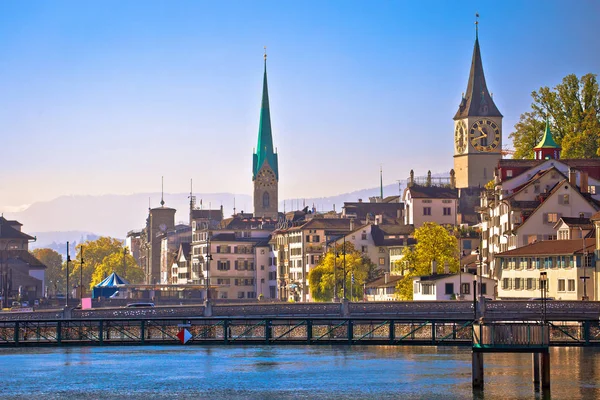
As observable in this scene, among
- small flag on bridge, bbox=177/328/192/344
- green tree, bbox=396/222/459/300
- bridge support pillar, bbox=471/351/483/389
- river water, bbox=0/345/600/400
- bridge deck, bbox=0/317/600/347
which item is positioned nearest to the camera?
bridge support pillar, bbox=471/351/483/389

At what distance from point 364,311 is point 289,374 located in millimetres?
23758

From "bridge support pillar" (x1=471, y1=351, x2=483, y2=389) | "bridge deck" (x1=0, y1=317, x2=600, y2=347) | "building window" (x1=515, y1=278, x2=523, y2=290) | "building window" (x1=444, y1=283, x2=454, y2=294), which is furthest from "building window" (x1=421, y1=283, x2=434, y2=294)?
"bridge support pillar" (x1=471, y1=351, x2=483, y2=389)

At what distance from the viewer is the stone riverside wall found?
128 metres

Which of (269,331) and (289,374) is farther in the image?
(289,374)

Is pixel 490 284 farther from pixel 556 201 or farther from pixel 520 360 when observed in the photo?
pixel 520 360

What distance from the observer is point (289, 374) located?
369 feet

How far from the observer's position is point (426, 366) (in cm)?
11800

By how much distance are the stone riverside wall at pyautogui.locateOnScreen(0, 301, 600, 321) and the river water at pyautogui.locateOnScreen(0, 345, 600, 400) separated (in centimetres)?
354

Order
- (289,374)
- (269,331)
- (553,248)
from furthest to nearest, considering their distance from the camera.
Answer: (553,248) → (289,374) → (269,331)

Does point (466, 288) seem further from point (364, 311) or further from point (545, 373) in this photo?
point (545, 373)

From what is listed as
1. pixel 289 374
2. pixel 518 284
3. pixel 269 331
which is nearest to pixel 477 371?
pixel 269 331

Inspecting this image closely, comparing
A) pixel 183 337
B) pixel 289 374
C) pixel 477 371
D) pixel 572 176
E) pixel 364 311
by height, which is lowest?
pixel 289 374

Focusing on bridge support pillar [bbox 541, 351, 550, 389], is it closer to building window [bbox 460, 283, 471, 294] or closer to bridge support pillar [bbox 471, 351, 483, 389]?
bridge support pillar [bbox 471, 351, 483, 389]

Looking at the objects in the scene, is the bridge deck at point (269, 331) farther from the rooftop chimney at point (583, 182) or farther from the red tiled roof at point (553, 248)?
the rooftop chimney at point (583, 182)
